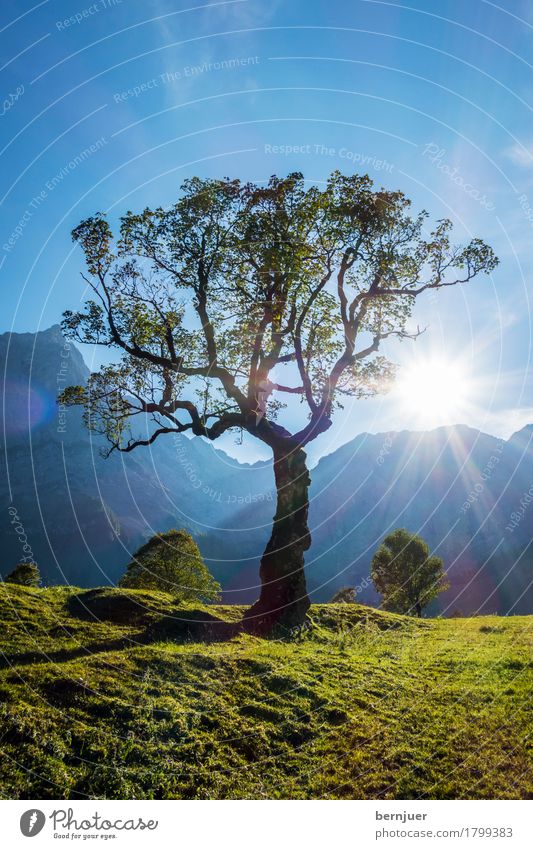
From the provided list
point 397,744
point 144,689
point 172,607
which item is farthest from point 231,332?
point 397,744

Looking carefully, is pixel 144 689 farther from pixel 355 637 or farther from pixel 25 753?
pixel 355 637

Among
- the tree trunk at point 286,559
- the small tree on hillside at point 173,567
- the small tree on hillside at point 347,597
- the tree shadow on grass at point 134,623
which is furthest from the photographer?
the small tree on hillside at point 347,597

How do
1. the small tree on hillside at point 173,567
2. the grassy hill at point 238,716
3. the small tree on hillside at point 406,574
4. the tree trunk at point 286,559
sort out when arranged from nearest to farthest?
1. the grassy hill at point 238,716
2. the tree trunk at point 286,559
3. the small tree on hillside at point 173,567
4. the small tree on hillside at point 406,574

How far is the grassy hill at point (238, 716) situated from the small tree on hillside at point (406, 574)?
4514cm

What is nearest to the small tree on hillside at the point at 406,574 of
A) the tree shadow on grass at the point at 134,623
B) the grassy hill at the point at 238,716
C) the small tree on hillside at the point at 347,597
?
the small tree on hillside at the point at 347,597

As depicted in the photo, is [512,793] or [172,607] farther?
[172,607]

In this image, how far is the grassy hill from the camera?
332 inches

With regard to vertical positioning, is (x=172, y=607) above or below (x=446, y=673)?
below

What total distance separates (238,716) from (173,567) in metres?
35.4

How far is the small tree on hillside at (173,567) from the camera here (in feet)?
144

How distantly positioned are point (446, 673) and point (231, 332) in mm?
20424

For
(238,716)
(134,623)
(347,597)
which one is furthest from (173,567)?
(238,716)

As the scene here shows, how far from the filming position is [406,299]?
27844mm

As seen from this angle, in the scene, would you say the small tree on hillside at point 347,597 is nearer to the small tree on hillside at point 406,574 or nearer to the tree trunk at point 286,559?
the small tree on hillside at point 406,574
